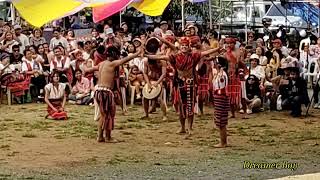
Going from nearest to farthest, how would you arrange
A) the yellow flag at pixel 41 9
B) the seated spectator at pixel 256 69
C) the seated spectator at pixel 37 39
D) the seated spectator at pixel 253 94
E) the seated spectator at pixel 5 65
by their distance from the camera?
1. the yellow flag at pixel 41 9
2. the seated spectator at pixel 253 94
3. the seated spectator at pixel 256 69
4. the seated spectator at pixel 5 65
5. the seated spectator at pixel 37 39

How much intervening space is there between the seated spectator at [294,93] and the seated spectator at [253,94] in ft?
1.58

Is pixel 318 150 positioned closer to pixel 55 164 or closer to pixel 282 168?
pixel 282 168

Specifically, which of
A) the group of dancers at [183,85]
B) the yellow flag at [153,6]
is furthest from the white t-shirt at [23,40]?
the group of dancers at [183,85]

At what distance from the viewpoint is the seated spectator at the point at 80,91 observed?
15.5m

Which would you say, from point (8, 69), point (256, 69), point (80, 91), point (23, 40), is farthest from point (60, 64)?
point (256, 69)

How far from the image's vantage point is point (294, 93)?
13641mm

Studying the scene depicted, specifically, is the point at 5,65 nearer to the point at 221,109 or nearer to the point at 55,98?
→ the point at 55,98

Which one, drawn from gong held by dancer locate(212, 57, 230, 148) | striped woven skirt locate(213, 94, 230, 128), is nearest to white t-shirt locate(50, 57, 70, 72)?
gong held by dancer locate(212, 57, 230, 148)

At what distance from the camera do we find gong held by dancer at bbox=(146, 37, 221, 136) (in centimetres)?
1081

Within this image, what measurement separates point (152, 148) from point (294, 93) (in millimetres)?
4799

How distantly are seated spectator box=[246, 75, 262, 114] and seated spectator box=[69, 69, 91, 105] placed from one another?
144 inches

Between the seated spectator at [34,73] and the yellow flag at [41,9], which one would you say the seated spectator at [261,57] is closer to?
the seated spectator at [34,73]

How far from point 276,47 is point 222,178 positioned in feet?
29.8

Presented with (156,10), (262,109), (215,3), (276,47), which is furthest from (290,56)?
(215,3)
